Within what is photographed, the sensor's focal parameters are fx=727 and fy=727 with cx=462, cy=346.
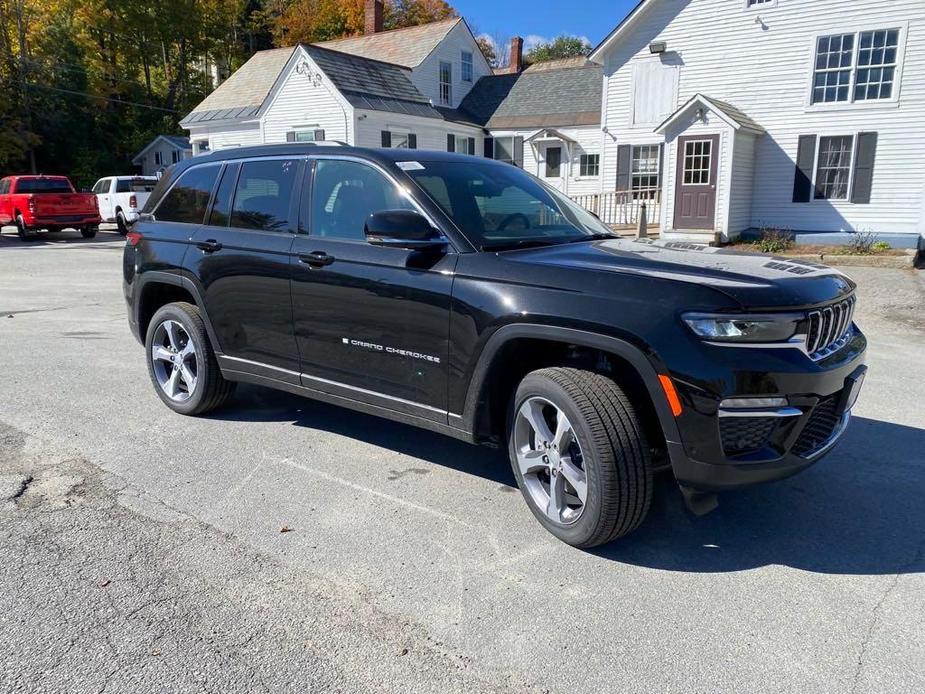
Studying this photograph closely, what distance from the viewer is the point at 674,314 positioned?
302cm

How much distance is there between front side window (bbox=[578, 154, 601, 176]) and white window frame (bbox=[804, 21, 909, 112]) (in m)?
7.86

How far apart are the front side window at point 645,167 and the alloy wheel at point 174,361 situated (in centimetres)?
1768

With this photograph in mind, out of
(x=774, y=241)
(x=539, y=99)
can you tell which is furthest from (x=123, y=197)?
(x=774, y=241)

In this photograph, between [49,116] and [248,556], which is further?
[49,116]

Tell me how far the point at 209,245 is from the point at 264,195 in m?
0.56

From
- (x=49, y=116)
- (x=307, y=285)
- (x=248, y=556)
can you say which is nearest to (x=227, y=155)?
(x=307, y=285)

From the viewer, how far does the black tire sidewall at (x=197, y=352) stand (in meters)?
5.14

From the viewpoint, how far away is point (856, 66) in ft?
57.4

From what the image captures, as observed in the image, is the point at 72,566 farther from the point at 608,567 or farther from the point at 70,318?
the point at 70,318

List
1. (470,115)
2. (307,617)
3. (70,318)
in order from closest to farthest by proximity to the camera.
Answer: (307,617) < (70,318) < (470,115)

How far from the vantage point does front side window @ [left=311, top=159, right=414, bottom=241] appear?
4137 millimetres

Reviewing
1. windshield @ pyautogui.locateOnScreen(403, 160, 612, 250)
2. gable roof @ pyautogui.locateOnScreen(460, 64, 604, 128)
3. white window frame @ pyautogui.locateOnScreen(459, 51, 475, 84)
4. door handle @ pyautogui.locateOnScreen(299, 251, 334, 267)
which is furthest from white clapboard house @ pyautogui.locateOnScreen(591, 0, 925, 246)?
door handle @ pyautogui.locateOnScreen(299, 251, 334, 267)

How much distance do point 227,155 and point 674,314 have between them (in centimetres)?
354

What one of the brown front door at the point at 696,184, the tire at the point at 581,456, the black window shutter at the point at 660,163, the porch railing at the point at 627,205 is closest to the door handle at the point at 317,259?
the tire at the point at 581,456
